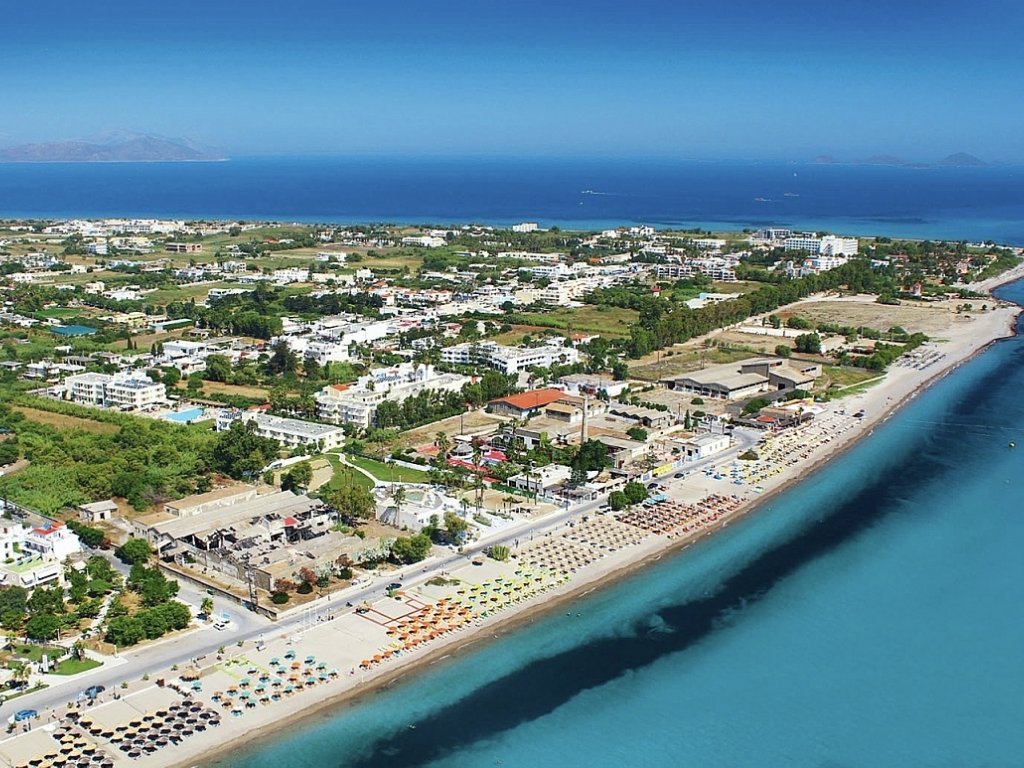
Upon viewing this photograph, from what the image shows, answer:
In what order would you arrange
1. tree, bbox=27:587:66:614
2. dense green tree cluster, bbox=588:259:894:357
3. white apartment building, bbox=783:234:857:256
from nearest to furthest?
1. tree, bbox=27:587:66:614
2. dense green tree cluster, bbox=588:259:894:357
3. white apartment building, bbox=783:234:857:256

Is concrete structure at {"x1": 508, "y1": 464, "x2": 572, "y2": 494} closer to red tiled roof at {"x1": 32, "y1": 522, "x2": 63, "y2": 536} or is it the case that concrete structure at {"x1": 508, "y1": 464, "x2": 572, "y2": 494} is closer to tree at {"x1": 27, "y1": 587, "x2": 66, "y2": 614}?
red tiled roof at {"x1": 32, "y1": 522, "x2": 63, "y2": 536}

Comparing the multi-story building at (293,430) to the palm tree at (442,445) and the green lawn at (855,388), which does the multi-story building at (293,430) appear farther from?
the green lawn at (855,388)

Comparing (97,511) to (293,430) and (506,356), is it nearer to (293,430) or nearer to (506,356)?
(293,430)

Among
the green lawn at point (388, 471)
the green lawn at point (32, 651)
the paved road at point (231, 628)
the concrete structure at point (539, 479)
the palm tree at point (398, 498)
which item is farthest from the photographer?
the green lawn at point (388, 471)

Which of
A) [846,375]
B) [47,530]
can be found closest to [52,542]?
[47,530]

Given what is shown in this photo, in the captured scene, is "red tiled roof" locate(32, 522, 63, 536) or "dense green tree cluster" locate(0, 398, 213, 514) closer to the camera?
"red tiled roof" locate(32, 522, 63, 536)

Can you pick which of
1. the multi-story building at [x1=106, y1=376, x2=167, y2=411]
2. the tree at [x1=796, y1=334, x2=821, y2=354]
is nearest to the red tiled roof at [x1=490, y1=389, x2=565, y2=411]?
the multi-story building at [x1=106, y1=376, x2=167, y2=411]

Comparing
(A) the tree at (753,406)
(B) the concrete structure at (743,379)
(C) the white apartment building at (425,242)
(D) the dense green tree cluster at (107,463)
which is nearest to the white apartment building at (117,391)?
(D) the dense green tree cluster at (107,463)
